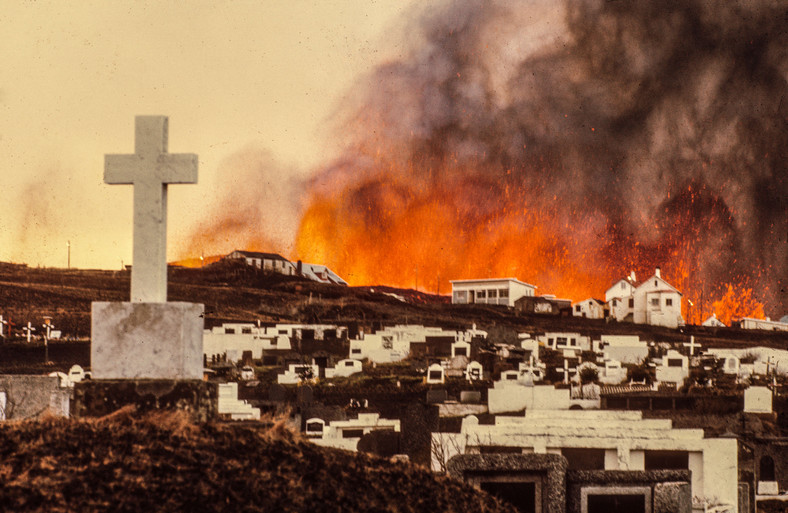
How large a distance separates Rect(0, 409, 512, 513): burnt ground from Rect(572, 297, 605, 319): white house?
4874 cm

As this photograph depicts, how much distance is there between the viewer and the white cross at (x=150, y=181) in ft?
23.9

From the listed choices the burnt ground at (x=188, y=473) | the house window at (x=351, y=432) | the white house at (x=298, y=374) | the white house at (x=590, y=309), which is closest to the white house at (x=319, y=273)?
the white house at (x=590, y=309)

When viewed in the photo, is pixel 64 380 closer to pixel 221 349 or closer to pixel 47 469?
pixel 221 349

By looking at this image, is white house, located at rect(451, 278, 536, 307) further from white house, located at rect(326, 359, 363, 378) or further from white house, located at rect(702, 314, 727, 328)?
white house, located at rect(326, 359, 363, 378)

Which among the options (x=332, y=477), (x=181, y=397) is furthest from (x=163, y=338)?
(x=332, y=477)

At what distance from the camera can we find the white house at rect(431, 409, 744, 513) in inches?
596

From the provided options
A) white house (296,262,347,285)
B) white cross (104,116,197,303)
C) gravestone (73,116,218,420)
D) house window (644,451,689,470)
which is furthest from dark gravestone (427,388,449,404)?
gravestone (73,116,218,420)

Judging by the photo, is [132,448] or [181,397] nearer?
[132,448]

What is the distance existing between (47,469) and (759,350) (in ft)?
152

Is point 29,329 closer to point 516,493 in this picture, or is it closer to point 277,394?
point 277,394

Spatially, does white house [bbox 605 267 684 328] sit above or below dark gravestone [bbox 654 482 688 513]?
above

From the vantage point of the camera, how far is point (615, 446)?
15188mm

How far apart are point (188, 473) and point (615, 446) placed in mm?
10911

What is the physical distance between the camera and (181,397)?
22.7ft
